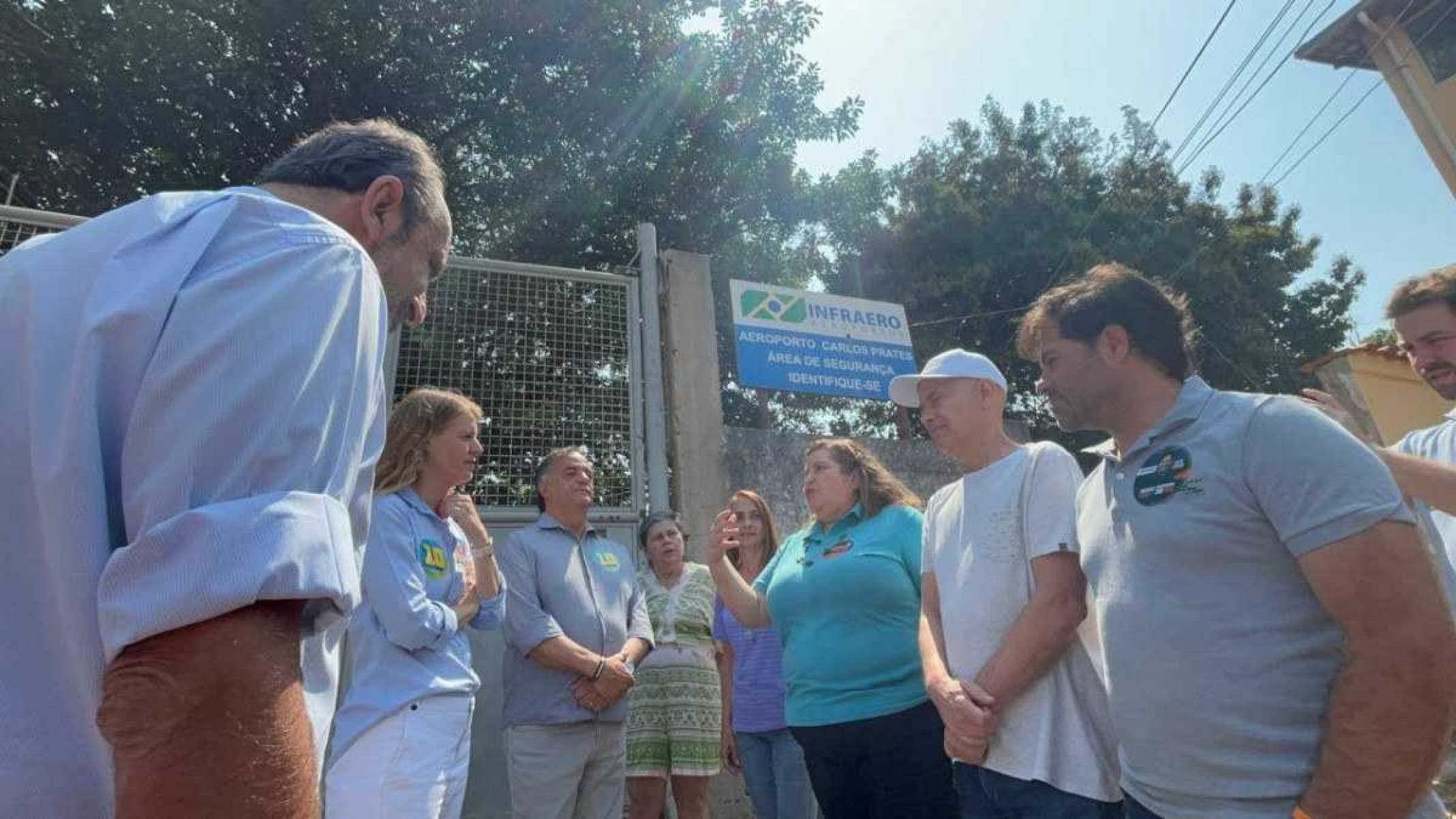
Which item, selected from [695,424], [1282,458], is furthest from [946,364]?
[695,424]

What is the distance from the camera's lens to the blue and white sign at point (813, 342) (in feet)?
19.5

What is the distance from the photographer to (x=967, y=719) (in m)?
2.18

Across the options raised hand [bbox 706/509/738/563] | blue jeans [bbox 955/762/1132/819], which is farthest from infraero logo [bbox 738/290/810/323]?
blue jeans [bbox 955/762/1132/819]

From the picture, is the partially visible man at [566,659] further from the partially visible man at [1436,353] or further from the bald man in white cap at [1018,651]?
the partially visible man at [1436,353]

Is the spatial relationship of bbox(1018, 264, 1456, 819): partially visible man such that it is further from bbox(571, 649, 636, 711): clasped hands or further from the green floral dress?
the green floral dress

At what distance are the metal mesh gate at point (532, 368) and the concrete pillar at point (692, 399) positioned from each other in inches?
11.6

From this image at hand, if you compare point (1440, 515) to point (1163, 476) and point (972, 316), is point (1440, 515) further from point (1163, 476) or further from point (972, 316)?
point (972, 316)

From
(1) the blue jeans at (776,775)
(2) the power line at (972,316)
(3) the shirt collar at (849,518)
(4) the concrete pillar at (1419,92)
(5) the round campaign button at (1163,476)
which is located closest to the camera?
(5) the round campaign button at (1163,476)

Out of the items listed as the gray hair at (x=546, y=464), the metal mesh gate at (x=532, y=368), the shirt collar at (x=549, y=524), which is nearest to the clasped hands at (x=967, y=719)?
the shirt collar at (x=549, y=524)

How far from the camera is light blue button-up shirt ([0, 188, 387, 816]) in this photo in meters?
0.64

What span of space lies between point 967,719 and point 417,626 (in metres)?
1.66

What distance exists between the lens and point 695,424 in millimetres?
5094

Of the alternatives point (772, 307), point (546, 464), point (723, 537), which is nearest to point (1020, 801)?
point (723, 537)

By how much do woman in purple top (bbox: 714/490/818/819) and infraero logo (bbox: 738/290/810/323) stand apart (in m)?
2.03
